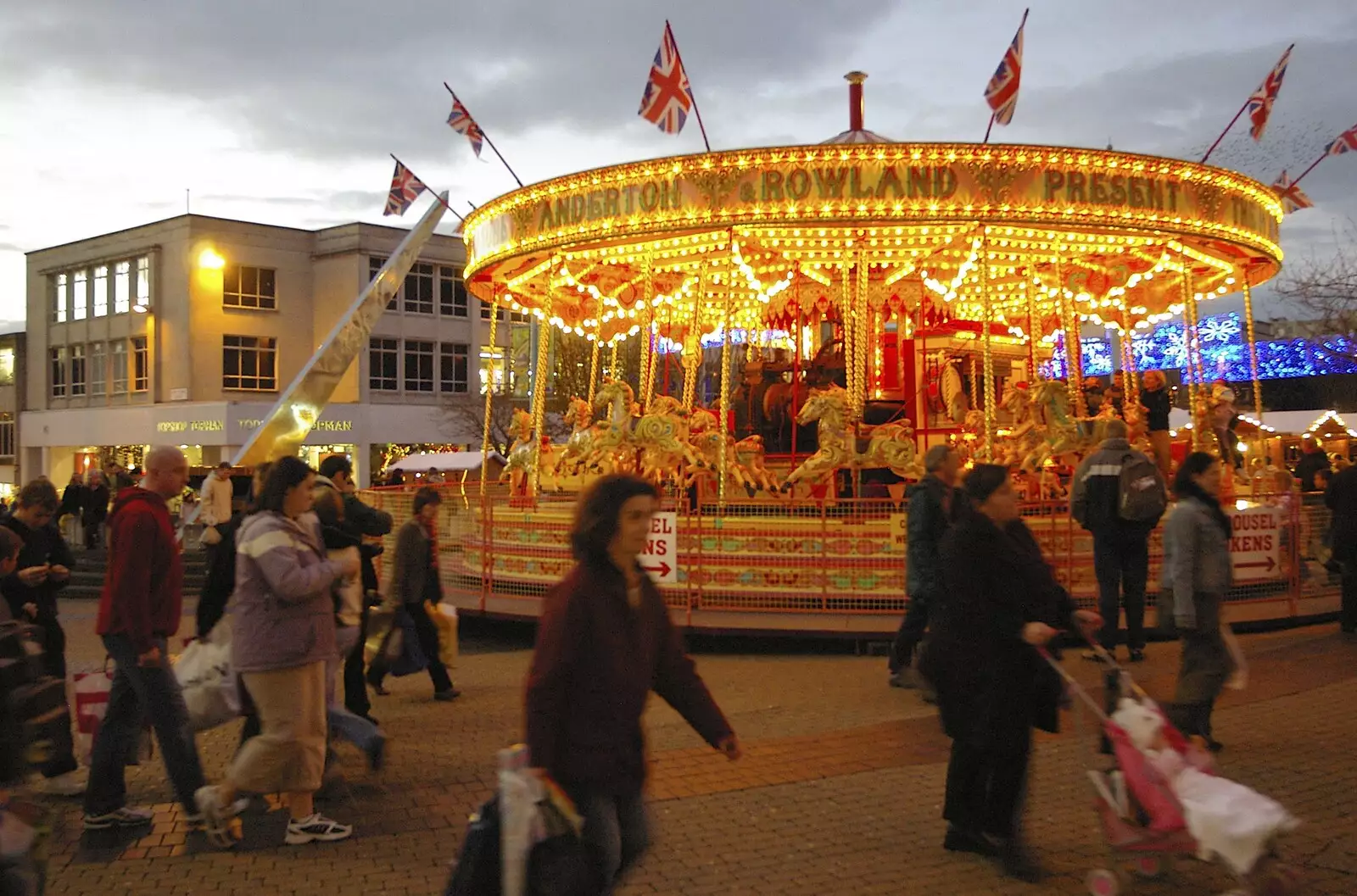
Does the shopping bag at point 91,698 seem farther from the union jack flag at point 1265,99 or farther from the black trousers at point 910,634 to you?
the union jack flag at point 1265,99

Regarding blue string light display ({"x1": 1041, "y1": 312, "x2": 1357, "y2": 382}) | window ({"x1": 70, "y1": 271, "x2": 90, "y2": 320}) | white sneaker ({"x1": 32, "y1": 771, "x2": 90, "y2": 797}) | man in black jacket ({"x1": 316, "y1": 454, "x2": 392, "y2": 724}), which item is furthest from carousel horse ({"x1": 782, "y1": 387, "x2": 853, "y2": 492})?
window ({"x1": 70, "y1": 271, "x2": 90, "y2": 320})

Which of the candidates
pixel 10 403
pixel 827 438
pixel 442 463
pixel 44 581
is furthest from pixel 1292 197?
pixel 10 403

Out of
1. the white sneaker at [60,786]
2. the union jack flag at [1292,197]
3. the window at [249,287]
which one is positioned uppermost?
the window at [249,287]

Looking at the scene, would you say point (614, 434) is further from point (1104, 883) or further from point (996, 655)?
point (1104, 883)

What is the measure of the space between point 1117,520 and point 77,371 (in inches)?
1862

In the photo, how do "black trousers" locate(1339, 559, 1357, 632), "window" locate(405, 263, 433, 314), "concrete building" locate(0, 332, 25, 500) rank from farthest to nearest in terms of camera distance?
"concrete building" locate(0, 332, 25, 500), "window" locate(405, 263, 433, 314), "black trousers" locate(1339, 559, 1357, 632)

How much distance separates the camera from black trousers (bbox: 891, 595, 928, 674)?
8.62m

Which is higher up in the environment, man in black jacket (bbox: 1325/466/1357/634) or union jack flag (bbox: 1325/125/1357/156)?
union jack flag (bbox: 1325/125/1357/156)

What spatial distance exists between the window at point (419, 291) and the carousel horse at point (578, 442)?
32607 mm

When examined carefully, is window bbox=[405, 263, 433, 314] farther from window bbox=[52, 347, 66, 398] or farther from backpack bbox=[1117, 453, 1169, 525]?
backpack bbox=[1117, 453, 1169, 525]

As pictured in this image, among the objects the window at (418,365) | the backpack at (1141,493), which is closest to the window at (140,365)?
the window at (418,365)

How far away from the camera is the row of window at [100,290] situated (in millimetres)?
45094

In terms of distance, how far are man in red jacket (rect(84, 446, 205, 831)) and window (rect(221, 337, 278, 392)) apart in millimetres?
40330

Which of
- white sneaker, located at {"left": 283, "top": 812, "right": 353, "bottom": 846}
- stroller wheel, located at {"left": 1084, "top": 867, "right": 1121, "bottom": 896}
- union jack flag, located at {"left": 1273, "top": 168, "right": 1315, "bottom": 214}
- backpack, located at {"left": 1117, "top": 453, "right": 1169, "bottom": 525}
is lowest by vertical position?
white sneaker, located at {"left": 283, "top": 812, "right": 353, "bottom": 846}
